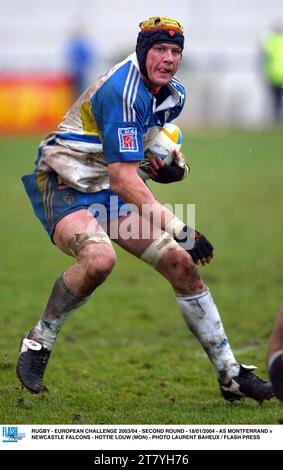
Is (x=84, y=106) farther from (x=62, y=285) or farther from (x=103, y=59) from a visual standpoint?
(x=103, y=59)

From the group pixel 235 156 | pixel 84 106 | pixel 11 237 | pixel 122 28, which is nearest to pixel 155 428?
pixel 84 106

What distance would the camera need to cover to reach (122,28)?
28.2m

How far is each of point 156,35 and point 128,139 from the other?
622mm

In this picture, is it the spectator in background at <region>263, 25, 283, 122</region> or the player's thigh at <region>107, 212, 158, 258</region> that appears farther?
the spectator in background at <region>263, 25, 283, 122</region>

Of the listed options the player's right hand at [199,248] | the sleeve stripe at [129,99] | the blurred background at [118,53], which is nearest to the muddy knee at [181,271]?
the player's right hand at [199,248]

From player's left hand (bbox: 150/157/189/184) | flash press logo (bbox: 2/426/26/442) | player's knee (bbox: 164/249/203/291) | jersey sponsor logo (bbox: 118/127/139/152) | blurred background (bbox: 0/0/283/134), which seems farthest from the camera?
blurred background (bbox: 0/0/283/134)

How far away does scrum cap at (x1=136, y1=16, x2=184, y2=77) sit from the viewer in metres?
5.63

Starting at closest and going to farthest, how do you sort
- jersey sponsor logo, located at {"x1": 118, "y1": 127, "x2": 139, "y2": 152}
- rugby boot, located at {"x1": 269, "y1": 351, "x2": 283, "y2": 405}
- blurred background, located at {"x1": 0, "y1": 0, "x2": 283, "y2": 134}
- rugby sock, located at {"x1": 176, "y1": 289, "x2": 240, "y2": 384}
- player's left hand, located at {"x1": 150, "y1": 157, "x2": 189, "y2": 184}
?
rugby boot, located at {"x1": 269, "y1": 351, "x2": 283, "y2": 405}, jersey sponsor logo, located at {"x1": 118, "y1": 127, "x2": 139, "y2": 152}, rugby sock, located at {"x1": 176, "y1": 289, "x2": 240, "y2": 384}, player's left hand, located at {"x1": 150, "y1": 157, "x2": 189, "y2": 184}, blurred background, located at {"x1": 0, "y1": 0, "x2": 283, "y2": 134}

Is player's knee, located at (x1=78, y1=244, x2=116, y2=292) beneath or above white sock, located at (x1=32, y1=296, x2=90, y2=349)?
above

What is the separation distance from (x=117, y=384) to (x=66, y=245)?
43.9 inches

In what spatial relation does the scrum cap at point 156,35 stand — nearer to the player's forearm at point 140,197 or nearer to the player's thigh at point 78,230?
the player's forearm at point 140,197

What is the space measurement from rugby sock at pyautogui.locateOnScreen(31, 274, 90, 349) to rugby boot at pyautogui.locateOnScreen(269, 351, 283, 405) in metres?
1.62

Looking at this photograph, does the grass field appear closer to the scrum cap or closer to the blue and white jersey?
the blue and white jersey

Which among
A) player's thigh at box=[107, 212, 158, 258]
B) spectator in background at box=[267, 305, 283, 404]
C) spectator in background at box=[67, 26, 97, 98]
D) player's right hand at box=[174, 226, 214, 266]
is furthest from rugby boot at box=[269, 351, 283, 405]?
spectator in background at box=[67, 26, 97, 98]
